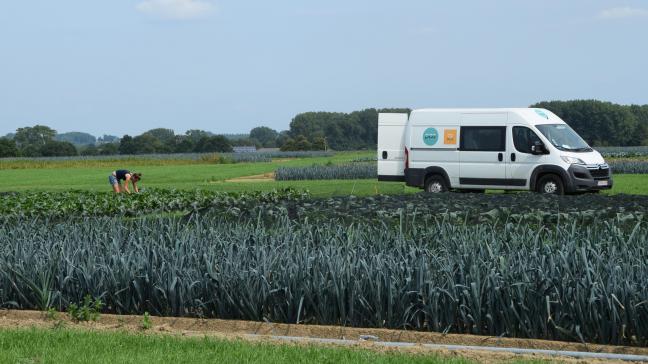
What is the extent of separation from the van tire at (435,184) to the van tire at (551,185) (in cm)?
237

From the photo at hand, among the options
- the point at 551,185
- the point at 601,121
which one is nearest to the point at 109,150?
the point at 601,121

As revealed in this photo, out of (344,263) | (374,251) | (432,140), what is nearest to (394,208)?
(374,251)

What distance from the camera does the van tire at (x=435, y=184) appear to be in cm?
2233

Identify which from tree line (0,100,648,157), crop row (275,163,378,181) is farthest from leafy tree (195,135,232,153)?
crop row (275,163,378,181)

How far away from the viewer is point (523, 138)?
69.5 ft

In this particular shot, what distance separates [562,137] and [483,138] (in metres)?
1.85

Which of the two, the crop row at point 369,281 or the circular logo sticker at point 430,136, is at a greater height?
the circular logo sticker at point 430,136

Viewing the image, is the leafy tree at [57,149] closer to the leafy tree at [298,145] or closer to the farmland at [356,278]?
the leafy tree at [298,145]

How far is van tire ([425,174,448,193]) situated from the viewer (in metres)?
22.3

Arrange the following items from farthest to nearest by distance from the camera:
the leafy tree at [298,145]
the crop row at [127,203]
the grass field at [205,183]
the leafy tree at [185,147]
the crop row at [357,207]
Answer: the leafy tree at [298,145], the leafy tree at [185,147], the grass field at [205,183], the crop row at [127,203], the crop row at [357,207]

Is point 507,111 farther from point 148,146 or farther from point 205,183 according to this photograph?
point 148,146

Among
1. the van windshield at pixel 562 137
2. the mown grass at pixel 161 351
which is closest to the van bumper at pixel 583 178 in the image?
the van windshield at pixel 562 137

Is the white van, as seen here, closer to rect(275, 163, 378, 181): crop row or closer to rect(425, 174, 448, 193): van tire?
rect(425, 174, 448, 193): van tire

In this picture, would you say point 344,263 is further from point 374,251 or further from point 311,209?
point 311,209
